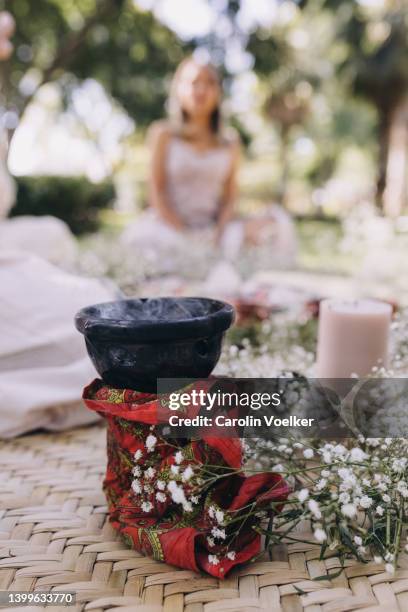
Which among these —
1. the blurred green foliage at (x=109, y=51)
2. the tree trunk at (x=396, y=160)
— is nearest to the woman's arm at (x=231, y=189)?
the blurred green foliage at (x=109, y=51)

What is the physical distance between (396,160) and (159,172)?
800 centimetres

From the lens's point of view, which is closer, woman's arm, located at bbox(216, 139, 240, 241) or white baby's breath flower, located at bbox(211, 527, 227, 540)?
white baby's breath flower, located at bbox(211, 527, 227, 540)

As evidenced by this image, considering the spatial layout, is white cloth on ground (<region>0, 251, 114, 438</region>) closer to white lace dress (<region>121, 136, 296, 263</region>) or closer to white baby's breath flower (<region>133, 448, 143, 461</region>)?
white baby's breath flower (<region>133, 448, 143, 461</region>)

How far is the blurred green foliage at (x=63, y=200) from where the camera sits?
8258mm

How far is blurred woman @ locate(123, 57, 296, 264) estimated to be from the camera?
408 cm

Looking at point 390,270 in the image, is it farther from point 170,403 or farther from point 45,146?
point 45,146

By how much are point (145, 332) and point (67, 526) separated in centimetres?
42

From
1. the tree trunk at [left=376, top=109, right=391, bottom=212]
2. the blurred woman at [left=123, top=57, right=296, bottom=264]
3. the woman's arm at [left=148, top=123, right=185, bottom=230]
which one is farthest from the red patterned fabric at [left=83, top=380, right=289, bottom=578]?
the tree trunk at [left=376, top=109, right=391, bottom=212]

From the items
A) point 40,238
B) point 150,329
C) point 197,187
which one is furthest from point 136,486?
point 197,187

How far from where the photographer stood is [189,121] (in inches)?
171

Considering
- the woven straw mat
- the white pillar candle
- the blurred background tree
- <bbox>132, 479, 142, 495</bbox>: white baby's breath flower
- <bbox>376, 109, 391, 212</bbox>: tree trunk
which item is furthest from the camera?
<bbox>376, 109, 391, 212</bbox>: tree trunk

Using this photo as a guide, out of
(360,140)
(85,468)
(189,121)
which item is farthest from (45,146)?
(85,468)

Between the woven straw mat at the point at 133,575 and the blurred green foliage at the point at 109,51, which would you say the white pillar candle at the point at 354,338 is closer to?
the woven straw mat at the point at 133,575

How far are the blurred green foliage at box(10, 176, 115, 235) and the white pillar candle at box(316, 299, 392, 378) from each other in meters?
7.46
